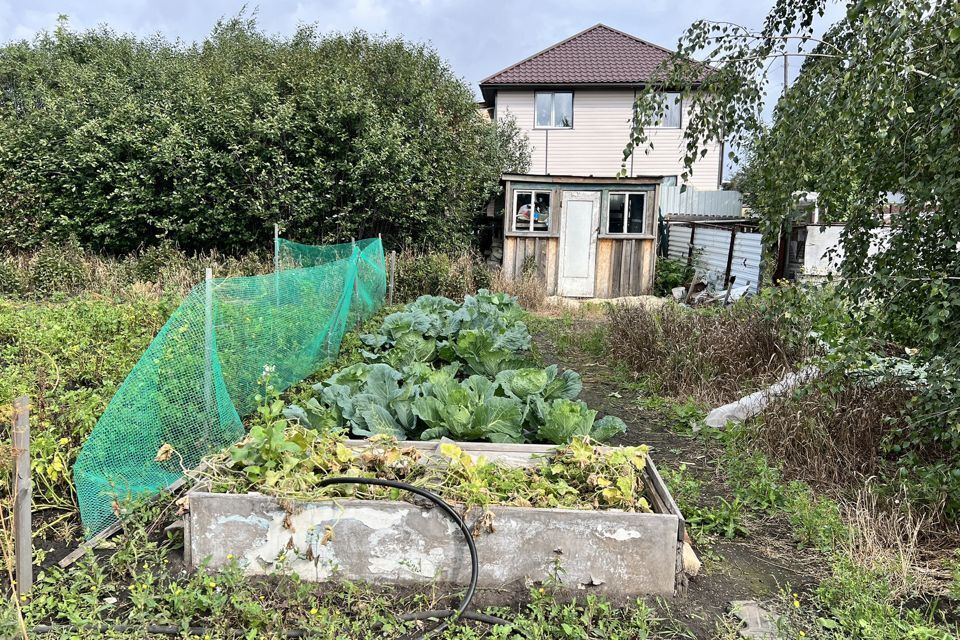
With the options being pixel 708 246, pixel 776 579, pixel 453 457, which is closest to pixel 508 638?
pixel 453 457

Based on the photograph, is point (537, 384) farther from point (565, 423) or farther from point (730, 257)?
point (730, 257)

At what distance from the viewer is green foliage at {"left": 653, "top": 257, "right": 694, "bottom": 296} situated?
609 inches

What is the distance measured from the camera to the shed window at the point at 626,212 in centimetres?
1490

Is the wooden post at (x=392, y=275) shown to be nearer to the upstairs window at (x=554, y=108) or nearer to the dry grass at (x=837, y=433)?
the dry grass at (x=837, y=433)

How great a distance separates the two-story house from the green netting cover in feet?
30.9

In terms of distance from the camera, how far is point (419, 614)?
2.81m

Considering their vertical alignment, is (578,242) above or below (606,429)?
above

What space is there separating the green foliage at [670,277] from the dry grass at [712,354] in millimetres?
8024

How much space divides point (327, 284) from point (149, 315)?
7.12 ft

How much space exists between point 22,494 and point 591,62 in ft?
70.8

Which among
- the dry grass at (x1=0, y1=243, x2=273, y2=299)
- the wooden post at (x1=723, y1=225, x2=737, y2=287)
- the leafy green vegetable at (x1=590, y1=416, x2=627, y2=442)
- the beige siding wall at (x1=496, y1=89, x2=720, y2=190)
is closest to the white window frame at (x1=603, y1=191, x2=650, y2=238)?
the wooden post at (x1=723, y1=225, x2=737, y2=287)

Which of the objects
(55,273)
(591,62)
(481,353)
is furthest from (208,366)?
(591,62)

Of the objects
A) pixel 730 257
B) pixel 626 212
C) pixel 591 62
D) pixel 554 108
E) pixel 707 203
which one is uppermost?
pixel 591 62

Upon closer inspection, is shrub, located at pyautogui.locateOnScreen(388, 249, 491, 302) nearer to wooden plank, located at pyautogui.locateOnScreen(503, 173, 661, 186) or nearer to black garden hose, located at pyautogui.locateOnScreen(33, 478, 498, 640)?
wooden plank, located at pyautogui.locateOnScreen(503, 173, 661, 186)
